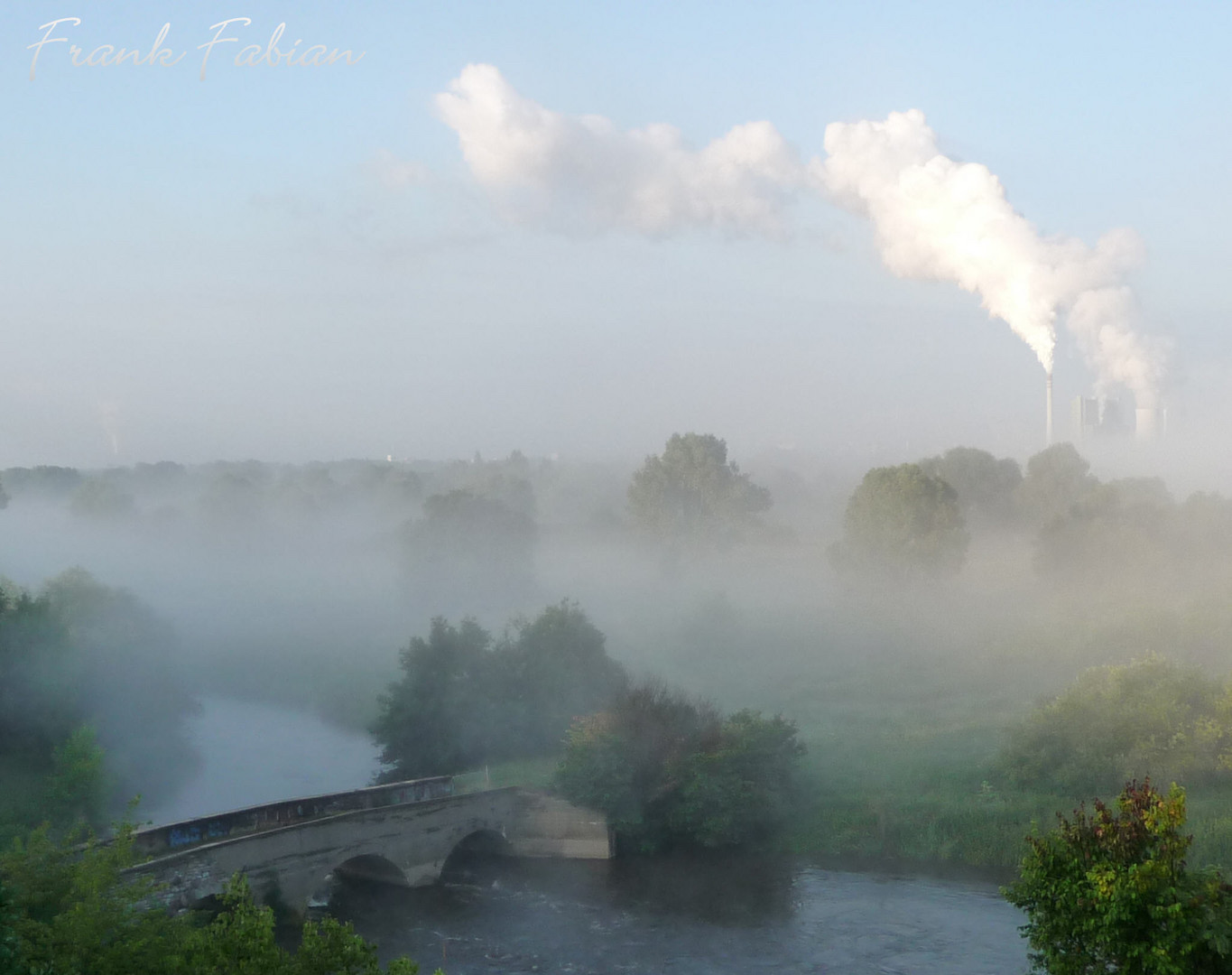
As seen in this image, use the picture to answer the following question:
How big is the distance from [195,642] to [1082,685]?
249ft

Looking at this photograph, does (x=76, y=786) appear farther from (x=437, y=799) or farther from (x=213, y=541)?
(x=213, y=541)

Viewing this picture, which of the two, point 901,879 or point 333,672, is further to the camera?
point 333,672

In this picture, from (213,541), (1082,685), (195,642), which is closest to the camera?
(1082,685)

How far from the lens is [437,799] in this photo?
47.9 m

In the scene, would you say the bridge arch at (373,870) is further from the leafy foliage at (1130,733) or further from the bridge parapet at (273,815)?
the leafy foliage at (1130,733)

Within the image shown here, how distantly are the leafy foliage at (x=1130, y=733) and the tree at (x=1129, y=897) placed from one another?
3633 cm

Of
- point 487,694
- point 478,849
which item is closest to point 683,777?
point 478,849

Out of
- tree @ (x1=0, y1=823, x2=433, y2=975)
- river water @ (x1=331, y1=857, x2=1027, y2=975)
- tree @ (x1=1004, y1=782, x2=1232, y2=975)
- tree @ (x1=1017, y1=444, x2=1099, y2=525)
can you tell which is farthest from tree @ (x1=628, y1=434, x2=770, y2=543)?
tree @ (x1=1004, y1=782, x2=1232, y2=975)

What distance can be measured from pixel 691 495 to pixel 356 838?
268 feet

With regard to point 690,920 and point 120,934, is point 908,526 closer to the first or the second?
point 690,920

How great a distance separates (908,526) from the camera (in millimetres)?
96188

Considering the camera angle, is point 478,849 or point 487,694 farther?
point 487,694

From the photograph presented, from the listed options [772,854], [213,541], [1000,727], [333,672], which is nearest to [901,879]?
[772,854]

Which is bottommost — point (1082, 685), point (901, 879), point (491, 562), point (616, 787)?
point (901, 879)
